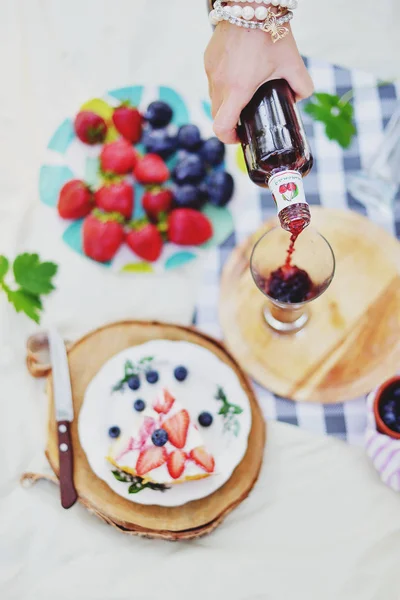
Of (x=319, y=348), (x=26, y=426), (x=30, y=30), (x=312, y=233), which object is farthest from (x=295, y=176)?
(x=30, y=30)

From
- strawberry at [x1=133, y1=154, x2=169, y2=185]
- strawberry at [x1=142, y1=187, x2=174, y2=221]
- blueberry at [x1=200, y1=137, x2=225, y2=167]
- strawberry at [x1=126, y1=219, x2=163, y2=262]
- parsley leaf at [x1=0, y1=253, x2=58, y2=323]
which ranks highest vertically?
blueberry at [x1=200, y1=137, x2=225, y2=167]

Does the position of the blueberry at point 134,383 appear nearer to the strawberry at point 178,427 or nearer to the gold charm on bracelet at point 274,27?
the strawberry at point 178,427

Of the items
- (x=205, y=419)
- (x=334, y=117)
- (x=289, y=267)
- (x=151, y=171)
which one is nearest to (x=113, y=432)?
(x=205, y=419)

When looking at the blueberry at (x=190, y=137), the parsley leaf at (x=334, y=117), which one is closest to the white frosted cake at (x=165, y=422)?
the blueberry at (x=190, y=137)

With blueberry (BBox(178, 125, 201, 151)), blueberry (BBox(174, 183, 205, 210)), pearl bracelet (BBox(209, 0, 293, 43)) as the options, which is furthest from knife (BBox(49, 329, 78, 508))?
pearl bracelet (BBox(209, 0, 293, 43))

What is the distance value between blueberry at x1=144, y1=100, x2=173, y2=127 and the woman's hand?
388 mm

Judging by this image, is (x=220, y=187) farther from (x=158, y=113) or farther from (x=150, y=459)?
(x=150, y=459)

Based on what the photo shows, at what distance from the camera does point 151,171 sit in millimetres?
1347

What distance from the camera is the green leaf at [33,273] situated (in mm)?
1322

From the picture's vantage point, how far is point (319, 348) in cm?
125

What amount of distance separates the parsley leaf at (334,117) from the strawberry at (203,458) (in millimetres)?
688

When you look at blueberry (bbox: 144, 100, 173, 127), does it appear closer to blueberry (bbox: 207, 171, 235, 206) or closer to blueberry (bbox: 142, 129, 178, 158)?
blueberry (bbox: 142, 129, 178, 158)

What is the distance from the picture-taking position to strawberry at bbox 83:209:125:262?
1305mm

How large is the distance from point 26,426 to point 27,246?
370 mm
